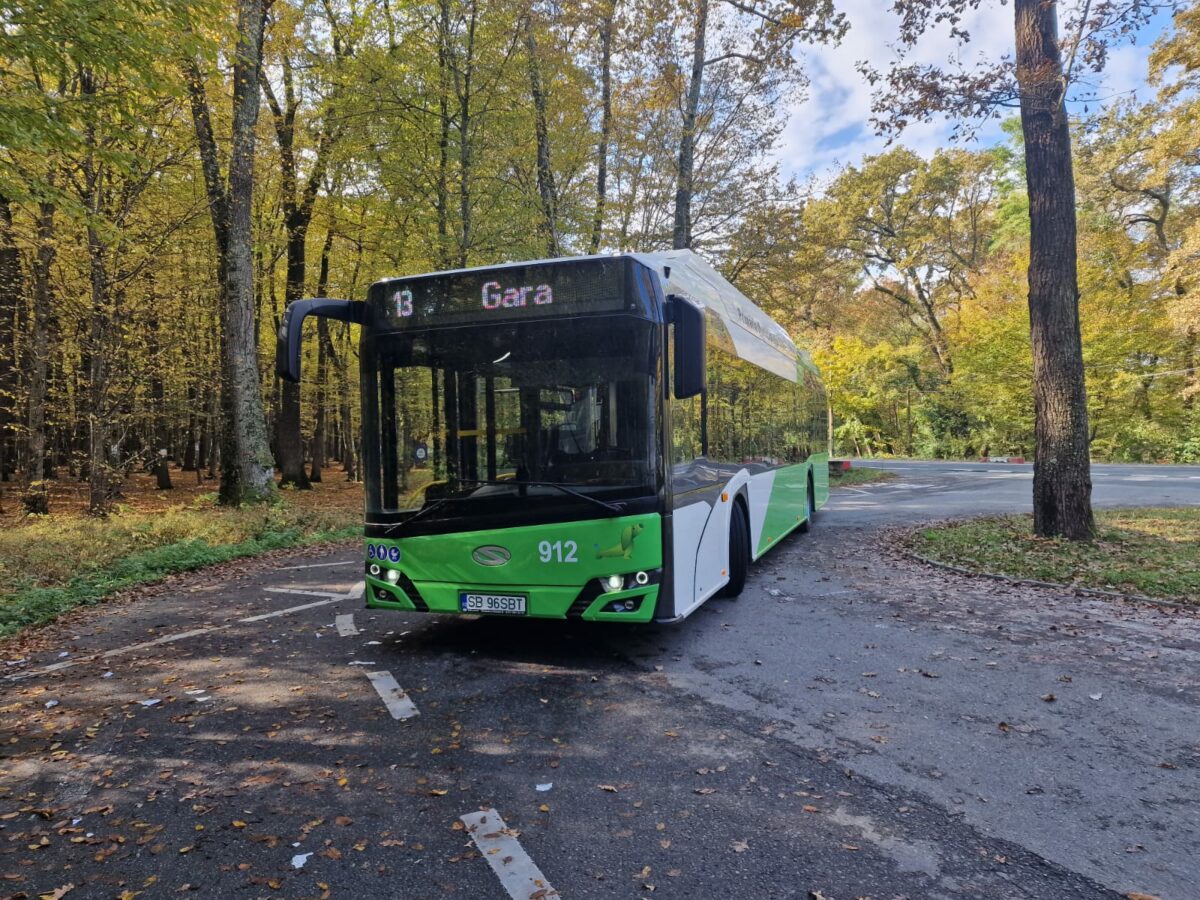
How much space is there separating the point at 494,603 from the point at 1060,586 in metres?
6.46

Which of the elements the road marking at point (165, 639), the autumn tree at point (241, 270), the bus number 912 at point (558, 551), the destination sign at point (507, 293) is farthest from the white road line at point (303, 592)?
the autumn tree at point (241, 270)

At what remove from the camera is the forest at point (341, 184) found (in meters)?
10.4

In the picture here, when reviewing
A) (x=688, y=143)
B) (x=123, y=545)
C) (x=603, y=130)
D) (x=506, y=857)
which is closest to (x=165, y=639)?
(x=123, y=545)

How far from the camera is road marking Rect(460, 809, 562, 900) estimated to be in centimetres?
266

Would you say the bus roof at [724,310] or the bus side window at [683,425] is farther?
the bus roof at [724,310]

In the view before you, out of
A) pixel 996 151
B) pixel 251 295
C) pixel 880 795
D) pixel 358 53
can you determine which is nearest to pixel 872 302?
pixel 996 151

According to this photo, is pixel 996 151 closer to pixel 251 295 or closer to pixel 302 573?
pixel 251 295

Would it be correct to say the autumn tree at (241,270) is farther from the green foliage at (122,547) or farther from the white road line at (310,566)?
the white road line at (310,566)

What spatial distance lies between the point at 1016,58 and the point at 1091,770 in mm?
10213

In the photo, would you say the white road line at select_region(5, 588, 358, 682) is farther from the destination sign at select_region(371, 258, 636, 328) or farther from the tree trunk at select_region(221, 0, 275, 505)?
the tree trunk at select_region(221, 0, 275, 505)

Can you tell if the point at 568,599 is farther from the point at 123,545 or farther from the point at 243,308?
the point at 243,308

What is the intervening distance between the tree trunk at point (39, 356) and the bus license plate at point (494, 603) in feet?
40.5

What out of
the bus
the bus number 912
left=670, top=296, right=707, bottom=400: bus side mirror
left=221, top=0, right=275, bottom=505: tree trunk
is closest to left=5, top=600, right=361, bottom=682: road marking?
the bus

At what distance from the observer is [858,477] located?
89.8ft
